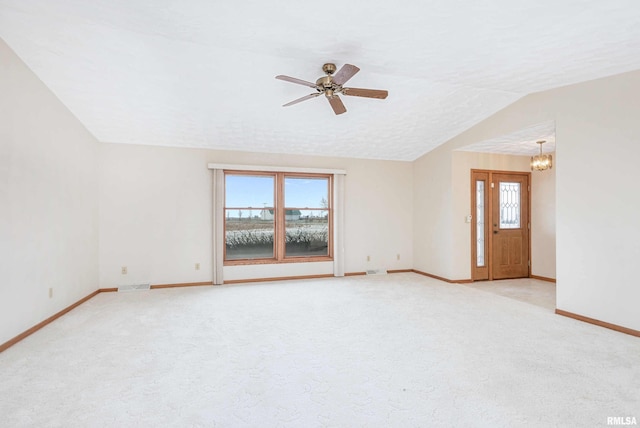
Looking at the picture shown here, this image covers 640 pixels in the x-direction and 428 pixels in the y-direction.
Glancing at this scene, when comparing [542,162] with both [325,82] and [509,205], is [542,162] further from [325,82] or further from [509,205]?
[325,82]

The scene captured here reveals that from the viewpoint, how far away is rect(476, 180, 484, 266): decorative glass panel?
5.92 meters

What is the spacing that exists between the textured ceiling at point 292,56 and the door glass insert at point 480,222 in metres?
1.43

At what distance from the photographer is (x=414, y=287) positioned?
211 inches

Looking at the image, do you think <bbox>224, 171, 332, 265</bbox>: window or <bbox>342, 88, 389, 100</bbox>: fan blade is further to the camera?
<bbox>224, 171, 332, 265</bbox>: window

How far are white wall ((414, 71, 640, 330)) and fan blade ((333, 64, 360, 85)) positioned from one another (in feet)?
9.32

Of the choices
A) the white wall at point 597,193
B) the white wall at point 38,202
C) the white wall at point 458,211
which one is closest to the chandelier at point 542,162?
the white wall at point 458,211

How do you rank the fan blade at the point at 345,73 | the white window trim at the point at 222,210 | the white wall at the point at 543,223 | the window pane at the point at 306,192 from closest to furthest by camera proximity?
1. the fan blade at the point at 345,73
2. the white window trim at the point at 222,210
3. the white wall at the point at 543,223
4. the window pane at the point at 306,192

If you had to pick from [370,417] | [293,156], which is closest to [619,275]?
[370,417]

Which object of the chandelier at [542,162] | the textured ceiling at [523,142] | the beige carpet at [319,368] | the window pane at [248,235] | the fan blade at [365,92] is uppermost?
the fan blade at [365,92]

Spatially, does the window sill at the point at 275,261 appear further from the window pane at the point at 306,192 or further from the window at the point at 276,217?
the window pane at the point at 306,192

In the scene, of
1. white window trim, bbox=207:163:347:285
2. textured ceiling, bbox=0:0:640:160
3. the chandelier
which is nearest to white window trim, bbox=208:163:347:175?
white window trim, bbox=207:163:347:285

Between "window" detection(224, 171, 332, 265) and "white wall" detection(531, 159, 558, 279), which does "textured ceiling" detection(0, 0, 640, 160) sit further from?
"white wall" detection(531, 159, 558, 279)

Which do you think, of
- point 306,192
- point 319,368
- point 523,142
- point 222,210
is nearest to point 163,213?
point 222,210

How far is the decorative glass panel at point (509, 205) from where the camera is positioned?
19.9 feet
